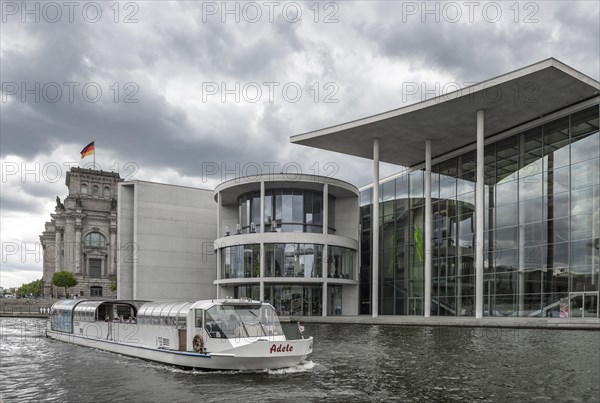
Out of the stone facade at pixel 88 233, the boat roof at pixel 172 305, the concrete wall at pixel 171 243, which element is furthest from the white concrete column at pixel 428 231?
the stone facade at pixel 88 233

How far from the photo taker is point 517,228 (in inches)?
1988

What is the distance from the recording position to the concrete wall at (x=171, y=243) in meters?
75.7

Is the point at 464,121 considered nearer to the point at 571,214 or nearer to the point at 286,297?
the point at 571,214

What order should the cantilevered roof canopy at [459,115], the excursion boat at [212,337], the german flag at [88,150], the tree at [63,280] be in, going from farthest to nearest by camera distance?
the tree at [63,280] < the german flag at [88,150] < the cantilevered roof canopy at [459,115] < the excursion boat at [212,337]

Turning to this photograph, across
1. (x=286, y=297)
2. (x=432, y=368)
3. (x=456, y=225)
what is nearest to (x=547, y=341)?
(x=432, y=368)

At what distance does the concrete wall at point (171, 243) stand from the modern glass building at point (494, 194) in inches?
954

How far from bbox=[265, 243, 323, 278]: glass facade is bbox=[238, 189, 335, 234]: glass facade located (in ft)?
9.59

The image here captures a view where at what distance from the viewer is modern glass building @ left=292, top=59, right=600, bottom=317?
45.4 m

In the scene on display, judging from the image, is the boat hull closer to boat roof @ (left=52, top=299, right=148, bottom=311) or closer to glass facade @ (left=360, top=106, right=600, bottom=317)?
boat roof @ (left=52, top=299, right=148, bottom=311)

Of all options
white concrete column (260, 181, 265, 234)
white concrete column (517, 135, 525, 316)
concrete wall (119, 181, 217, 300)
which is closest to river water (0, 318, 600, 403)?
white concrete column (517, 135, 525, 316)

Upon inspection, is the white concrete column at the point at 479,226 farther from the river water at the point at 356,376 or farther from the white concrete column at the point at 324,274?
the white concrete column at the point at 324,274

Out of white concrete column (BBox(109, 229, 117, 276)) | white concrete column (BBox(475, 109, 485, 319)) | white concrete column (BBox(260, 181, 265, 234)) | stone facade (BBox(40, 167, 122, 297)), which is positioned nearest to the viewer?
white concrete column (BBox(475, 109, 485, 319))

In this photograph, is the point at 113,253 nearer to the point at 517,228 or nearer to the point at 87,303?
the point at 87,303

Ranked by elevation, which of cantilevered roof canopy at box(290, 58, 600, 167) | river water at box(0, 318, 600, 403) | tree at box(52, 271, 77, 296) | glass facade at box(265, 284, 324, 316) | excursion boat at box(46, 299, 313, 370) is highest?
cantilevered roof canopy at box(290, 58, 600, 167)
